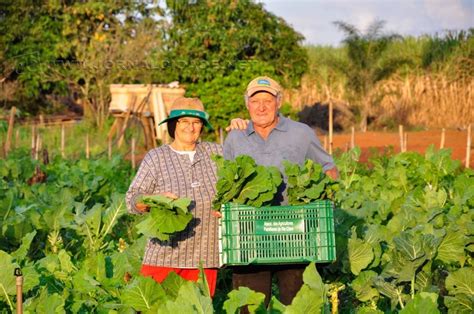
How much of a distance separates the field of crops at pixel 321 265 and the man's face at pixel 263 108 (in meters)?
0.37

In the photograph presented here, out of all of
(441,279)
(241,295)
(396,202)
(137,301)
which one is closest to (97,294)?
(137,301)

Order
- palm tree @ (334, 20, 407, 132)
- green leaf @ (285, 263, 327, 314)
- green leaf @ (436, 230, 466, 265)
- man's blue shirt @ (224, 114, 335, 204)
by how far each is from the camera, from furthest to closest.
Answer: palm tree @ (334, 20, 407, 132), green leaf @ (436, 230, 466, 265), man's blue shirt @ (224, 114, 335, 204), green leaf @ (285, 263, 327, 314)

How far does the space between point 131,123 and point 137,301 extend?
51.7ft

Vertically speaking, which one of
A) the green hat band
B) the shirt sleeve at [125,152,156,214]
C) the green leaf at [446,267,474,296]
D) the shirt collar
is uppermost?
the green hat band

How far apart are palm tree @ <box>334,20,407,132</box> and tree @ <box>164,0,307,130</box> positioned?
2290 mm

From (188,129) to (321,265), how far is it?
3.03 ft

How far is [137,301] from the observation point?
438cm

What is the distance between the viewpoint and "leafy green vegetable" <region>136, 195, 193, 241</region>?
4.54 metres

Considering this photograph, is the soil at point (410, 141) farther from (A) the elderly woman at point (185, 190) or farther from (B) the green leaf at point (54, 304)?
(B) the green leaf at point (54, 304)

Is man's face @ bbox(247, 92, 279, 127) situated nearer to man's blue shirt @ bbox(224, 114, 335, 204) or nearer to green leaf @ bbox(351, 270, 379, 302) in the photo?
man's blue shirt @ bbox(224, 114, 335, 204)

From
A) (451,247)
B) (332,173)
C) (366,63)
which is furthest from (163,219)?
(366,63)

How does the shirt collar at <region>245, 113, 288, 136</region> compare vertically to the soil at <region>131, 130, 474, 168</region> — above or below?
above

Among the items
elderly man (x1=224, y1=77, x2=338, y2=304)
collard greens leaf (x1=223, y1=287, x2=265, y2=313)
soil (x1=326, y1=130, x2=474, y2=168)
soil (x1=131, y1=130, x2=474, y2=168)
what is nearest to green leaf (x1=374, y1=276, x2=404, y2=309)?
elderly man (x1=224, y1=77, x2=338, y2=304)

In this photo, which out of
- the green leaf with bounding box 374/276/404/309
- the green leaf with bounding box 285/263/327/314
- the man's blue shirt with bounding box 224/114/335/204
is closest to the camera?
the green leaf with bounding box 285/263/327/314
